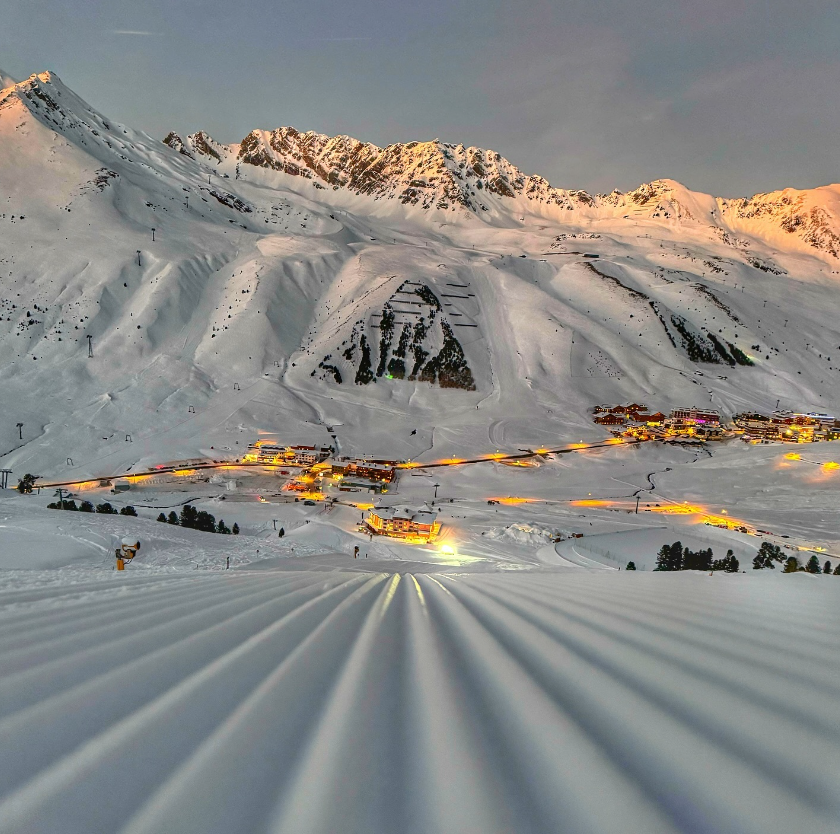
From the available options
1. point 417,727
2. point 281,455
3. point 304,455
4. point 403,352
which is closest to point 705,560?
point 417,727

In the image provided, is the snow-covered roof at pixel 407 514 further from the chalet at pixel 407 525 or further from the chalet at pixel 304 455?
the chalet at pixel 304 455

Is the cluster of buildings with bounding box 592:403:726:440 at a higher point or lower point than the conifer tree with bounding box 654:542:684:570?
higher

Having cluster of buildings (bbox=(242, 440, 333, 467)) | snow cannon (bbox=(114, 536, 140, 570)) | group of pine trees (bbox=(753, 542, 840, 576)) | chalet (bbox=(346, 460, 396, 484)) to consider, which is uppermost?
cluster of buildings (bbox=(242, 440, 333, 467))

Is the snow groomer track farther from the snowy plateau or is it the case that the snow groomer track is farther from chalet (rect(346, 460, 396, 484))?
chalet (rect(346, 460, 396, 484))

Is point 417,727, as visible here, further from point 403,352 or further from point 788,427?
point 788,427

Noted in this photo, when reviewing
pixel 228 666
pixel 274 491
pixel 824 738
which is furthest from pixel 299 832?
pixel 274 491

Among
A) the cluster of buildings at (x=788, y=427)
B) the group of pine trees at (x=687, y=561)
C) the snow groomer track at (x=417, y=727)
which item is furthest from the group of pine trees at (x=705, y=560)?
the cluster of buildings at (x=788, y=427)

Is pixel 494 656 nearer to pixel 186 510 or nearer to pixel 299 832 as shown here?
pixel 299 832

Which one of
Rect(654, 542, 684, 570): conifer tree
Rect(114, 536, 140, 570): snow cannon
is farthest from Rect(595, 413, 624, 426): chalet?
Rect(114, 536, 140, 570): snow cannon
